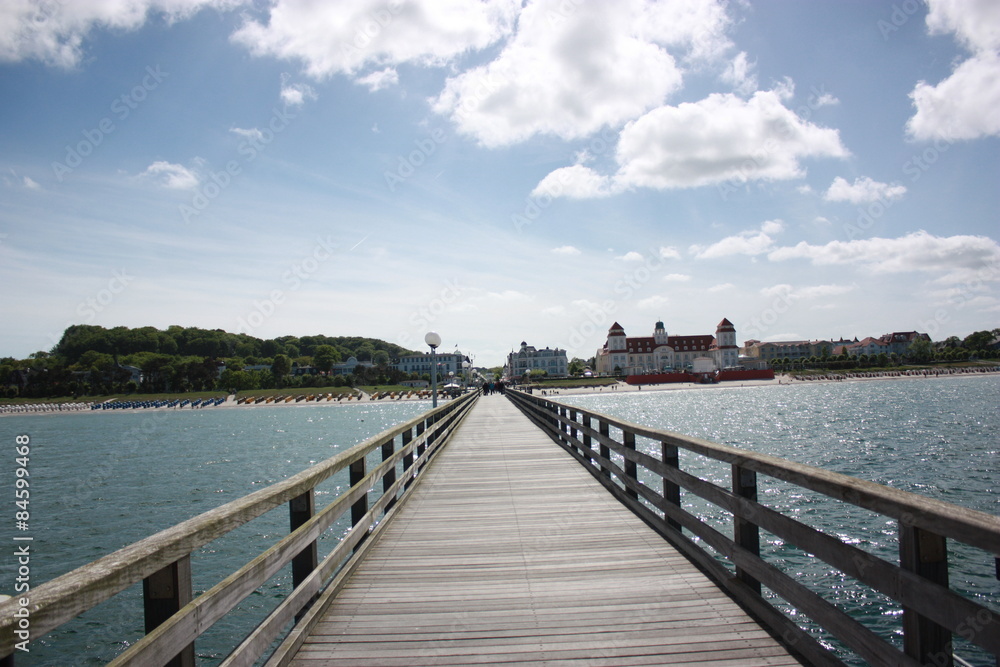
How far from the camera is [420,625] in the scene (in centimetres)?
361

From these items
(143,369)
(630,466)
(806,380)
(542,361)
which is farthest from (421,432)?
(542,361)

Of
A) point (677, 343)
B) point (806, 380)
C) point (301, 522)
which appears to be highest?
point (677, 343)

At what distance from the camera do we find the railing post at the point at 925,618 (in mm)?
2184

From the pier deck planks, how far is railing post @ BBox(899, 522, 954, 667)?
99 cm

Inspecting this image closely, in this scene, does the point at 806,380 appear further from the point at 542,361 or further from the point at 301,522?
the point at 301,522

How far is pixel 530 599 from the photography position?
4.03m

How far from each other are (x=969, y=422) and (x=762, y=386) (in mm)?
89609

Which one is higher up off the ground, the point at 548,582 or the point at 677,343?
the point at 677,343

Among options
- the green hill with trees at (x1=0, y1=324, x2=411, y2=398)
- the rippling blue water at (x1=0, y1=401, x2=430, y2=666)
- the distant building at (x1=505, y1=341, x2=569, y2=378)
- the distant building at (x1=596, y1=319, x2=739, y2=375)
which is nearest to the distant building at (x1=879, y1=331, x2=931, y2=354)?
the distant building at (x1=596, y1=319, x2=739, y2=375)

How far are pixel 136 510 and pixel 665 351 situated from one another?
461ft

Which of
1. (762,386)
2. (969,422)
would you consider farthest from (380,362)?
(969,422)

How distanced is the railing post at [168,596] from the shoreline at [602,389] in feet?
222

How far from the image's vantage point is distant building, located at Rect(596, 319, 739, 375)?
146 meters

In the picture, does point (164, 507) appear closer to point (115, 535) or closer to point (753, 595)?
point (115, 535)
